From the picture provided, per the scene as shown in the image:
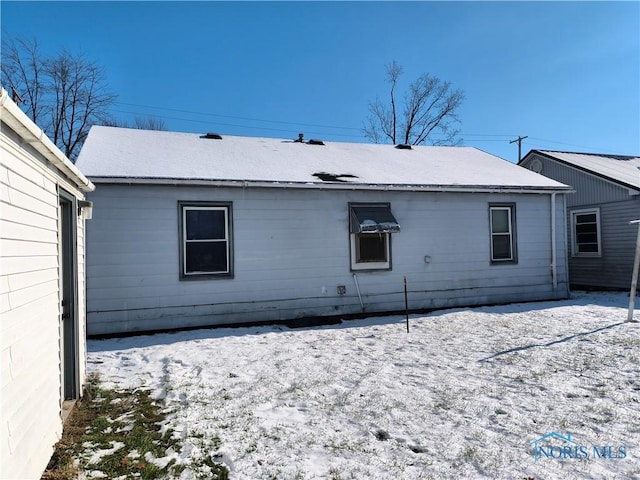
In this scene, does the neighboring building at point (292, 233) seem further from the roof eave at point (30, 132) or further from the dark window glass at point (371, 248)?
the roof eave at point (30, 132)

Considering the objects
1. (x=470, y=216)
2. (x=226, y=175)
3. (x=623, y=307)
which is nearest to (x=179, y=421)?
(x=226, y=175)

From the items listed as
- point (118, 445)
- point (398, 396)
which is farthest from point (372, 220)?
point (118, 445)

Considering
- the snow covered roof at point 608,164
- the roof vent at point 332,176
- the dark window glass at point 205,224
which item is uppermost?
the snow covered roof at point 608,164

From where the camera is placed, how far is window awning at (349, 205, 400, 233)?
8.52 metres

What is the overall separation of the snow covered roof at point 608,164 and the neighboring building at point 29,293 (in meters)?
14.3

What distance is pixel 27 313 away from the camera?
2.69m

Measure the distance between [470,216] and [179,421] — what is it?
26.0 feet

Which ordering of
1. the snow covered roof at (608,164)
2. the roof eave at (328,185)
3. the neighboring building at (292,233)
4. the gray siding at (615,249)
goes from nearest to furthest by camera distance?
1. the roof eave at (328,185)
2. the neighboring building at (292,233)
3. the gray siding at (615,249)
4. the snow covered roof at (608,164)

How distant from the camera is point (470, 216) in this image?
31.7 feet

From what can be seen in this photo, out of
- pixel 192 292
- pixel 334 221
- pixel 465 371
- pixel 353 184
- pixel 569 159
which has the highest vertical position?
pixel 569 159

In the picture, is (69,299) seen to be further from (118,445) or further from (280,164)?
(280,164)

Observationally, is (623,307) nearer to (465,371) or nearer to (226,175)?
(465,371)

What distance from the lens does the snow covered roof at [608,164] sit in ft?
42.9

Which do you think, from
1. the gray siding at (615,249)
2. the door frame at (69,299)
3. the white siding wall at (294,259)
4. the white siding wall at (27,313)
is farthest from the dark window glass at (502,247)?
the white siding wall at (27,313)
